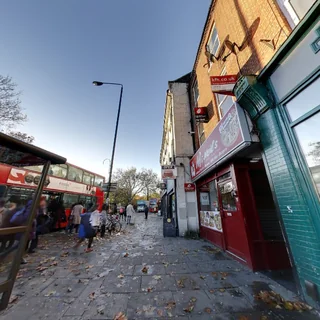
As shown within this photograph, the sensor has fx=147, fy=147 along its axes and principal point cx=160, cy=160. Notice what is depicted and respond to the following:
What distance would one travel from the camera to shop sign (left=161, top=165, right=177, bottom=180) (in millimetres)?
9406

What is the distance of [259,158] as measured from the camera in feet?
16.0

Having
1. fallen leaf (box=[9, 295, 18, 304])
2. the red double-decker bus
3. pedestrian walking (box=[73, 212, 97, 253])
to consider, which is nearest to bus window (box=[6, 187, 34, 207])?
fallen leaf (box=[9, 295, 18, 304])

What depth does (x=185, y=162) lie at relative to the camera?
995cm

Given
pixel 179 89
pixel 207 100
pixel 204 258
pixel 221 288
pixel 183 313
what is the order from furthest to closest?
pixel 179 89 → pixel 207 100 → pixel 204 258 → pixel 221 288 → pixel 183 313

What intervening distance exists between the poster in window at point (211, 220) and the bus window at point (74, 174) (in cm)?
961

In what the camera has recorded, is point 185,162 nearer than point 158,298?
No

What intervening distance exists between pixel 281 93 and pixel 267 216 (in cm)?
364

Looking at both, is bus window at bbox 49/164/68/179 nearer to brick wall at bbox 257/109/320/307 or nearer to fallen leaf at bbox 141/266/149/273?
fallen leaf at bbox 141/266/149/273

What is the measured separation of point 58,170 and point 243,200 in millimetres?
11020

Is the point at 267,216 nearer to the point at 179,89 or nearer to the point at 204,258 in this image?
the point at 204,258

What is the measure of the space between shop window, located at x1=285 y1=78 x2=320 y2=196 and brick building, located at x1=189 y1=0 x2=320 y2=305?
14 centimetres

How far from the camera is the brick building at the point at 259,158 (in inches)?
118

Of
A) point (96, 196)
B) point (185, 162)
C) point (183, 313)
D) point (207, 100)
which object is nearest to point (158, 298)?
point (183, 313)

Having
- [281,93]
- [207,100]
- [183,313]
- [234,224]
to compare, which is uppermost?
[207,100]
